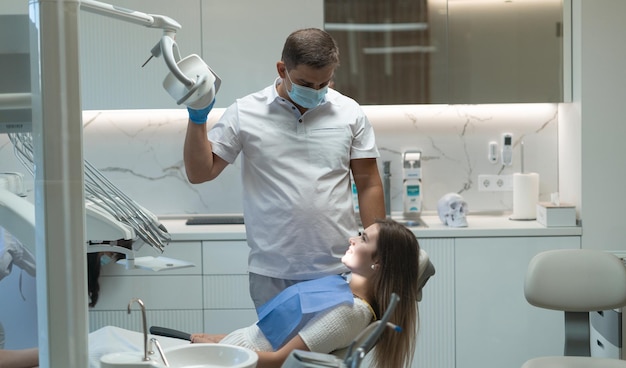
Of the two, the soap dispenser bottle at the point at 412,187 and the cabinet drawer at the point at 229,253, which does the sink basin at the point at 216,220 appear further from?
the soap dispenser bottle at the point at 412,187

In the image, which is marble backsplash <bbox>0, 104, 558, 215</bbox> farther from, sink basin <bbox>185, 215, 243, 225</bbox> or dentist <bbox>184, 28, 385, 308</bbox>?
dentist <bbox>184, 28, 385, 308</bbox>

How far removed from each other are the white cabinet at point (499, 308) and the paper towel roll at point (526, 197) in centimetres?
28

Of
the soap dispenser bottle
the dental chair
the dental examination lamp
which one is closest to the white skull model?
the soap dispenser bottle

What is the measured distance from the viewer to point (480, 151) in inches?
158

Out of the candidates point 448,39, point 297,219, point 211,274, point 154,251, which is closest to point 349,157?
point 297,219

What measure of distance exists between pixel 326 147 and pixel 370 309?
578 millimetres

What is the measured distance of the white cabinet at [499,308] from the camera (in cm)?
351

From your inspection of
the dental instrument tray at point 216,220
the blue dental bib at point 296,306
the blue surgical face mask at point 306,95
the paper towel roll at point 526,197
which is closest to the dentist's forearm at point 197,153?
the blue surgical face mask at point 306,95

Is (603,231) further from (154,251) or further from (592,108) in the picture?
(154,251)

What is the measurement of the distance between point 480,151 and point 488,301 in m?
0.82

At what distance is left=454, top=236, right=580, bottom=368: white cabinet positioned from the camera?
3.51m

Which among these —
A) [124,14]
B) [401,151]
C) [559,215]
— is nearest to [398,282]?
[124,14]

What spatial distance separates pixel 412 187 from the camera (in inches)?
151

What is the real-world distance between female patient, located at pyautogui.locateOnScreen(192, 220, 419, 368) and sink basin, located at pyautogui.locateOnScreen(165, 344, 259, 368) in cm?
35
